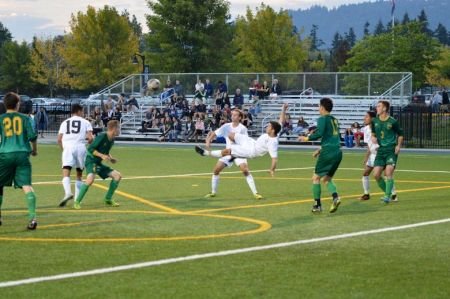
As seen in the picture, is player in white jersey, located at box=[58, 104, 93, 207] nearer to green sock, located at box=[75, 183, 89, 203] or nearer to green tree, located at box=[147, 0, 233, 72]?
green sock, located at box=[75, 183, 89, 203]

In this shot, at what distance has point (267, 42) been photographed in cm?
6656

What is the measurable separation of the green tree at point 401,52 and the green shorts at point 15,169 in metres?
54.3

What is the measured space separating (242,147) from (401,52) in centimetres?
4950

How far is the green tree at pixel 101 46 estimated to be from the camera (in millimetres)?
68812

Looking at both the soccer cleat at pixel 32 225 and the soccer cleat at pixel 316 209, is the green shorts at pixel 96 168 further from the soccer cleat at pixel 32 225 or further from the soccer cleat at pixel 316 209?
the soccer cleat at pixel 316 209

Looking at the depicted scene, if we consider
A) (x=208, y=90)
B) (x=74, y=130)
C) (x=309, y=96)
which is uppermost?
(x=208, y=90)

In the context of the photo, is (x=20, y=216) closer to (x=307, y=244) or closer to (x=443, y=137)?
(x=307, y=244)

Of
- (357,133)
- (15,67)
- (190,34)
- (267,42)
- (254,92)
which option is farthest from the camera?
(15,67)

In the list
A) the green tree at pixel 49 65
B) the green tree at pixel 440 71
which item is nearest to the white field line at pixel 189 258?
the green tree at pixel 440 71

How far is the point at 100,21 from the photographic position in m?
69.5

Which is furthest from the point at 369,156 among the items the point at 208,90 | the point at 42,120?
the point at 42,120

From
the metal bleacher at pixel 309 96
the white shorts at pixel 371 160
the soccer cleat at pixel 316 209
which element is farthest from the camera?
the metal bleacher at pixel 309 96

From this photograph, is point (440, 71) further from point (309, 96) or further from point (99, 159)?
point (99, 159)

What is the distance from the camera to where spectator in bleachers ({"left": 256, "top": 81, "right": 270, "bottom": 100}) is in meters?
44.1
